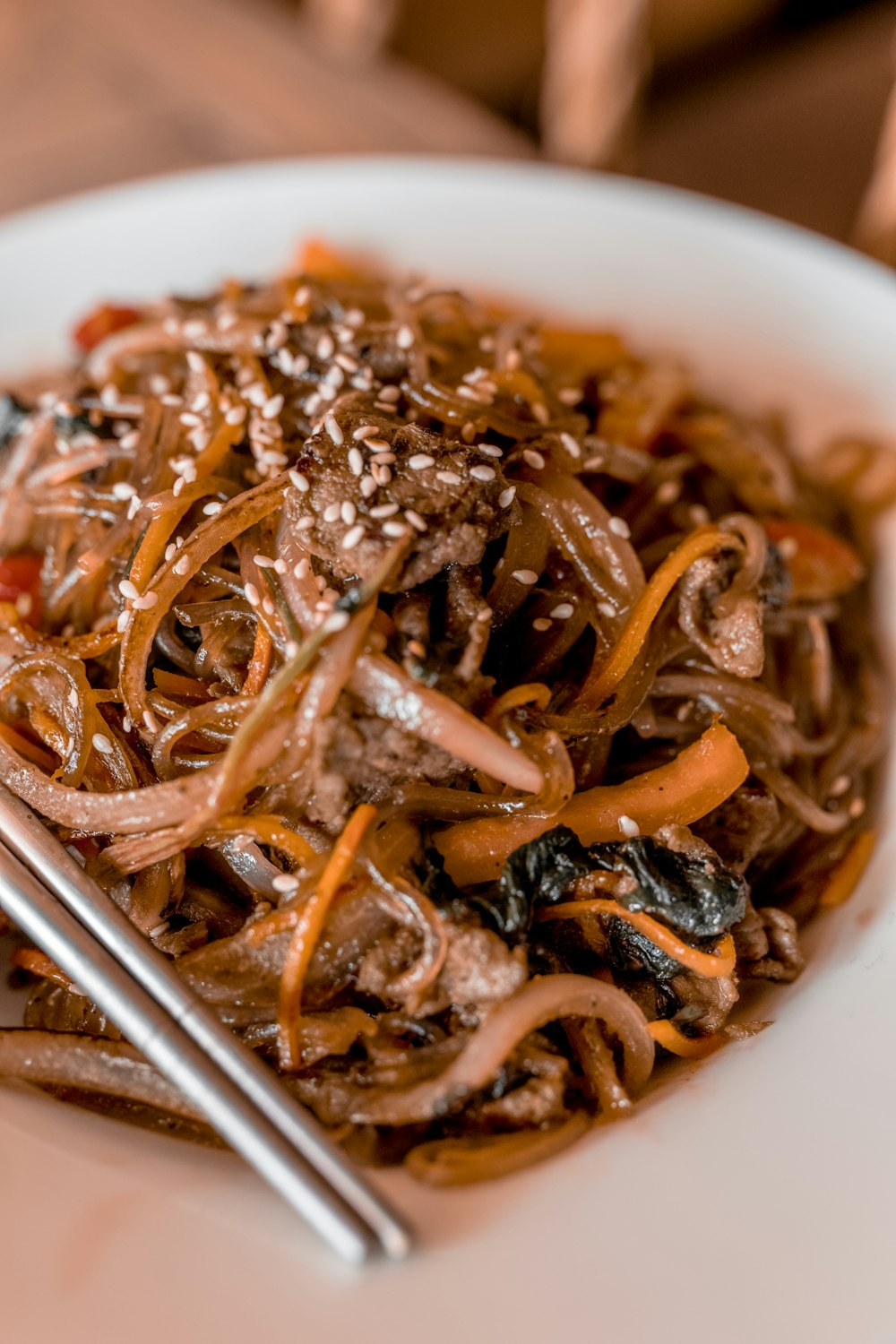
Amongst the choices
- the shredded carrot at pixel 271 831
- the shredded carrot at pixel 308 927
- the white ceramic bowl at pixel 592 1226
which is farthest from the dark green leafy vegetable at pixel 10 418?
the white ceramic bowl at pixel 592 1226

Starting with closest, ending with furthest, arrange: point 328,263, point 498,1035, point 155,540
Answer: point 498,1035 < point 155,540 < point 328,263

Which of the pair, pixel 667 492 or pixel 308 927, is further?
pixel 667 492

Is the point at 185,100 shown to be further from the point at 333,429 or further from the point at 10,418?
the point at 333,429

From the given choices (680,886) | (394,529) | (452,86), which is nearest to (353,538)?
(394,529)

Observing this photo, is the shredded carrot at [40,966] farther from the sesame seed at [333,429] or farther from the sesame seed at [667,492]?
the sesame seed at [667,492]

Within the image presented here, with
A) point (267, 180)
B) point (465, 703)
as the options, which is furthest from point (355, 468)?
point (267, 180)

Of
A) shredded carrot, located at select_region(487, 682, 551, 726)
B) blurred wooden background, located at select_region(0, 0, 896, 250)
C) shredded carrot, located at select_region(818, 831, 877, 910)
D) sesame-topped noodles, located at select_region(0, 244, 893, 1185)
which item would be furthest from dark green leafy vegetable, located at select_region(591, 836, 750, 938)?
blurred wooden background, located at select_region(0, 0, 896, 250)

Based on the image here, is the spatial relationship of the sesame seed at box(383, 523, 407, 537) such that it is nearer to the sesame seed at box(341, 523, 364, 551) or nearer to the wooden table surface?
the sesame seed at box(341, 523, 364, 551)
